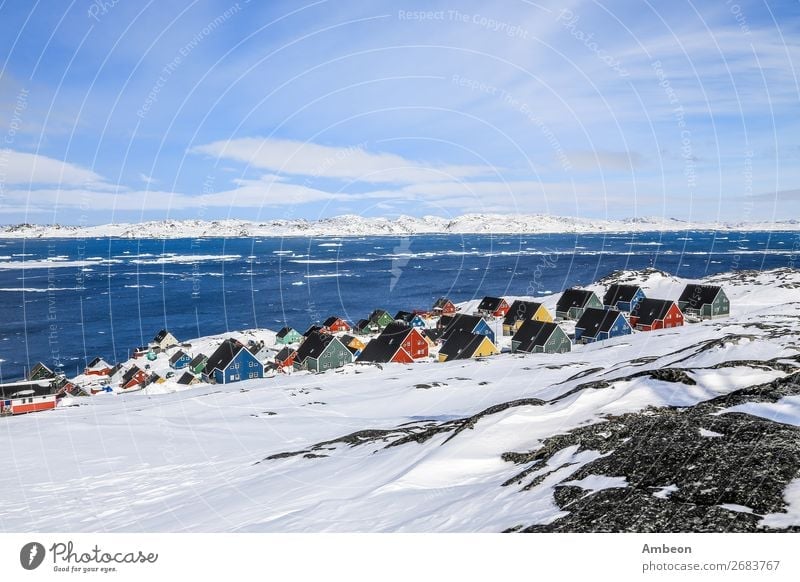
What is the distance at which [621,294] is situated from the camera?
7600cm

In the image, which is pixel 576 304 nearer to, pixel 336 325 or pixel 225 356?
pixel 336 325

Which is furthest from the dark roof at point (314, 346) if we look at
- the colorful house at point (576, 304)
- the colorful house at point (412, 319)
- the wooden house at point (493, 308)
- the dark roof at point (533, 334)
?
the colorful house at point (576, 304)

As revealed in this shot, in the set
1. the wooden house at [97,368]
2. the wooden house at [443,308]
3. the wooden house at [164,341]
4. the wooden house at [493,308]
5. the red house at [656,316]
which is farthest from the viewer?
the wooden house at [443,308]

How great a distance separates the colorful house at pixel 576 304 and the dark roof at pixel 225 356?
50584mm

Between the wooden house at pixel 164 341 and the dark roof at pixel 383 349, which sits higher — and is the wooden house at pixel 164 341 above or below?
below

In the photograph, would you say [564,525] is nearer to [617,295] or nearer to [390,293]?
[617,295]

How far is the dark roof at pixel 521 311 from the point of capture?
69375mm

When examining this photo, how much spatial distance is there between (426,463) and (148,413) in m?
28.4

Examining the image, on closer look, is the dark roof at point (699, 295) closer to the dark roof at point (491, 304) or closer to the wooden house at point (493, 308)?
the wooden house at point (493, 308)

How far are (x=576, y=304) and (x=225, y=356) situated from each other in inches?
2143

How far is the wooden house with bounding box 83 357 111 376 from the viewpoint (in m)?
71.5

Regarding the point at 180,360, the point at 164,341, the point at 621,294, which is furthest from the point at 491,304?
the point at 164,341

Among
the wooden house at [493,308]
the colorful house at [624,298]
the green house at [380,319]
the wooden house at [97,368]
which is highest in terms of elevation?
the colorful house at [624,298]
